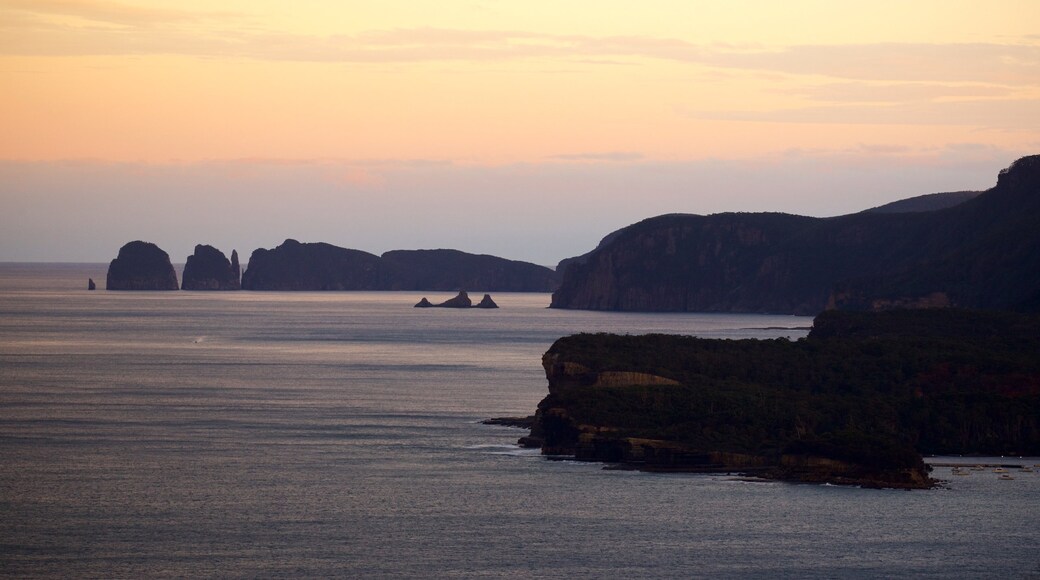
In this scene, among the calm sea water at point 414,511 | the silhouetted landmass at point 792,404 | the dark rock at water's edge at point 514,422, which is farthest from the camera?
the dark rock at water's edge at point 514,422

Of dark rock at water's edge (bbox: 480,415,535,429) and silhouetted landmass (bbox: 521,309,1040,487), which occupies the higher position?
silhouetted landmass (bbox: 521,309,1040,487)

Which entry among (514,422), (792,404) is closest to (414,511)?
(514,422)

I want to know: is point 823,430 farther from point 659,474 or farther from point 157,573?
point 157,573

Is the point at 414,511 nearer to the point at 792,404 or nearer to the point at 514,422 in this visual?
the point at 514,422

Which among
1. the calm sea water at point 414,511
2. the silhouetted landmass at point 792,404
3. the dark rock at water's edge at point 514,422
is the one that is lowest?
the calm sea water at point 414,511

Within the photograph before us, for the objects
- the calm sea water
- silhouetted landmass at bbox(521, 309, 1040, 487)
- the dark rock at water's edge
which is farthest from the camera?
the dark rock at water's edge

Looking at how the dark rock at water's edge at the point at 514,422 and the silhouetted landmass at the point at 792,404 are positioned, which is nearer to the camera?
the silhouetted landmass at the point at 792,404

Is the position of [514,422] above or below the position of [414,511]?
above

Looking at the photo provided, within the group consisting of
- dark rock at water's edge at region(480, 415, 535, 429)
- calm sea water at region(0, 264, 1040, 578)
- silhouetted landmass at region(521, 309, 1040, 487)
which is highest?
silhouetted landmass at region(521, 309, 1040, 487)
